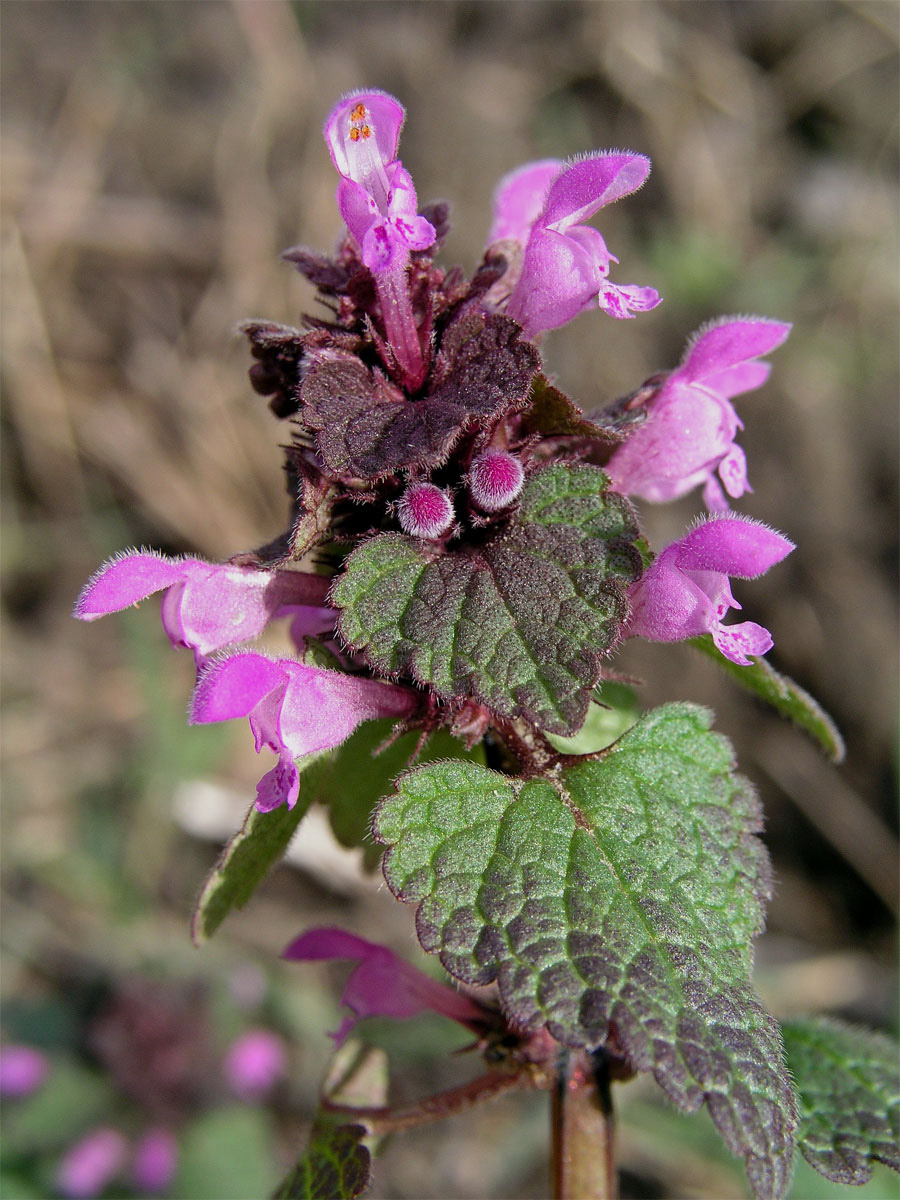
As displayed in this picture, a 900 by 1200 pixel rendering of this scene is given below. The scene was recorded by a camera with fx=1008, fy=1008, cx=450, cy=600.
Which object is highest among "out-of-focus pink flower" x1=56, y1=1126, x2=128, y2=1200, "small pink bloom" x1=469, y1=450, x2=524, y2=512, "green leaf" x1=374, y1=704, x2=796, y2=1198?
"small pink bloom" x1=469, y1=450, x2=524, y2=512

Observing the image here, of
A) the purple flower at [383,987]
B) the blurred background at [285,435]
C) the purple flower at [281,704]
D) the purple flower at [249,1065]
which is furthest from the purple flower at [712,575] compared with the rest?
the purple flower at [249,1065]

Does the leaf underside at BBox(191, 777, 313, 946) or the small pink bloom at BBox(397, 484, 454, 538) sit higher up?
the small pink bloom at BBox(397, 484, 454, 538)

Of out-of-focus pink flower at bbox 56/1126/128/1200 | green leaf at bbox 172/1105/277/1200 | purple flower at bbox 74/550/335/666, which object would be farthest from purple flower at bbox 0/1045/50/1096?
purple flower at bbox 74/550/335/666

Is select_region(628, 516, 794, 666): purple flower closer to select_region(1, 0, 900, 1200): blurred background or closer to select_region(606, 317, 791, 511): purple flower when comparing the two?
select_region(606, 317, 791, 511): purple flower

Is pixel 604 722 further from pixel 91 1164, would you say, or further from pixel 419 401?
pixel 91 1164

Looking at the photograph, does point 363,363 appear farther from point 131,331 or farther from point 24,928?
point 131,331

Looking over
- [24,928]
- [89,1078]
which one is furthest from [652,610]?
[24,928]
